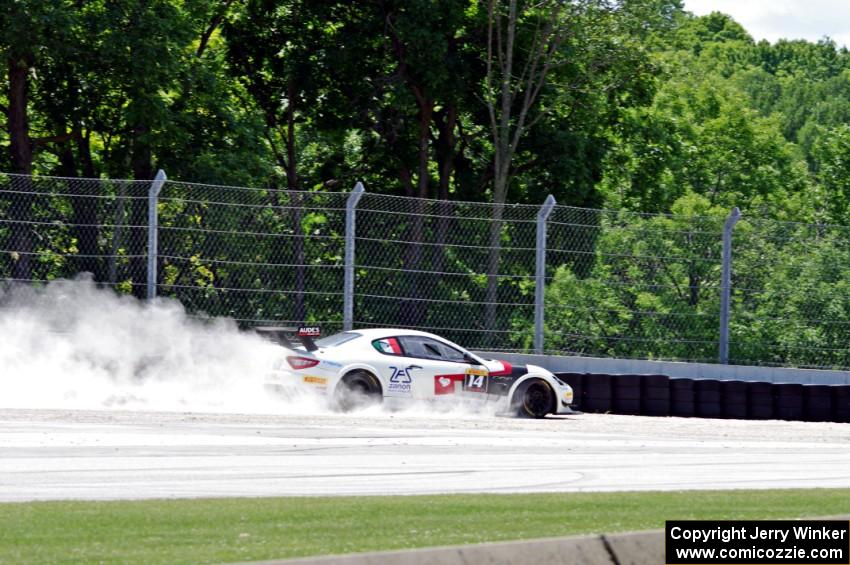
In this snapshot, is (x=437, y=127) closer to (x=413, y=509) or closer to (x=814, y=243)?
(x=814, y=243)

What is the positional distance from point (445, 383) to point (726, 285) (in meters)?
4.39

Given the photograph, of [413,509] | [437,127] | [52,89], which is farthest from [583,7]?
[413,509]

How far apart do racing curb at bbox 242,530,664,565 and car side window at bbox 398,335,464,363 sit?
9829 mm

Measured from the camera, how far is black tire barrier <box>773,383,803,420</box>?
1798 cm

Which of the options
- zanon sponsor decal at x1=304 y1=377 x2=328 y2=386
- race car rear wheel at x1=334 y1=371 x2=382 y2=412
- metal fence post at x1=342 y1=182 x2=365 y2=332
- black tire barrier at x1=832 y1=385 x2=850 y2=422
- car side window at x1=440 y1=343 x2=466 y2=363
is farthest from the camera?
black tire barrier at x1=832 y1=385 x2=850 y2=422

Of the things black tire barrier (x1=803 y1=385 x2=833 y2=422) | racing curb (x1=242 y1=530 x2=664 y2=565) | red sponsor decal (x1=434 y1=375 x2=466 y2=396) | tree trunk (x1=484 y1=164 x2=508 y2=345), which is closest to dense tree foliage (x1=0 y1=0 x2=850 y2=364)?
tree trunk (x1=484 y1=164 x2=508 y2=345)

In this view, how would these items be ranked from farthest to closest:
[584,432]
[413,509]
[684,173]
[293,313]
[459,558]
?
1. [684,173]
2. [293,313]
3. [584,432]
4. [413,509]
5. [459,558]

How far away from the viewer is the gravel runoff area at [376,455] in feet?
33.2

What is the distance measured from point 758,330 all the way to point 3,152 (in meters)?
17.1

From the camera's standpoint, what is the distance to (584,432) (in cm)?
1482

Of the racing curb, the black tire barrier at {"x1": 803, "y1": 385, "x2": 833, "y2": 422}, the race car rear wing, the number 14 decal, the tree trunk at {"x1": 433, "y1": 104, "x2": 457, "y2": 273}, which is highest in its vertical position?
the tree trunk at {"x1": 433, "y1": 104, "x2": 457, "y2": 273}

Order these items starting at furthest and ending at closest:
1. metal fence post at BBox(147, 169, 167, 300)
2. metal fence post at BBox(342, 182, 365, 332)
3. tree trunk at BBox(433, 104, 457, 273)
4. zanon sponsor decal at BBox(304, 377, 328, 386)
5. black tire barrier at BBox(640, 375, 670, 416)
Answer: tree trunk at BBox(433, 104, 457, 273), black tire barrier at BBox(640, 375, 670, 416), metal fence post at BBox(342, 182, 365, 332), metal fence post at BBox(147, 169, 167, 300), zanon sponsor decal at BBox(304, 377, 328, 386)

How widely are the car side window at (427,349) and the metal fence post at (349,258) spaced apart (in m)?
1.27

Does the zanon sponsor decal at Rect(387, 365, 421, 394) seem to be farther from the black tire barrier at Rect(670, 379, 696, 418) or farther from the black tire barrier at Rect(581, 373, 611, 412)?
the black tire barrier at Rect(670, 379, 696, 418)
